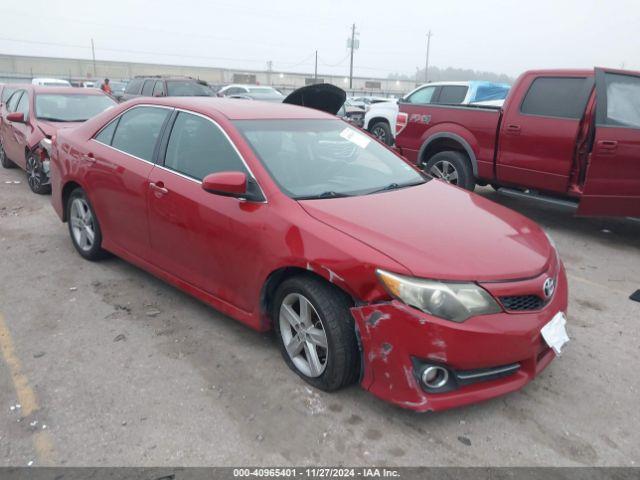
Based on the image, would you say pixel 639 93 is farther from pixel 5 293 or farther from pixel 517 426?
pixel 5 293

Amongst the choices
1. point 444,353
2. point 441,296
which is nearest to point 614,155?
point 441,296

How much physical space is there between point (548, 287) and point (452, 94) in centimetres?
902

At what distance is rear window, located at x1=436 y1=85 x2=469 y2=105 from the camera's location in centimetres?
1084

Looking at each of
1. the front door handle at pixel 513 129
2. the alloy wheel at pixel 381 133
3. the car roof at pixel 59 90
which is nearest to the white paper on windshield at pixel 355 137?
the front door handle at pixel 513 129

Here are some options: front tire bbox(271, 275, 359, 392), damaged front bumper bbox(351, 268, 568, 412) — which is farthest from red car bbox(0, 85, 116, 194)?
damaged front bumper bbox(351, 268, 568, 412)

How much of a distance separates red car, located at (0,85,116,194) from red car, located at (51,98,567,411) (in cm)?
344

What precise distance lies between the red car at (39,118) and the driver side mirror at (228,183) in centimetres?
484

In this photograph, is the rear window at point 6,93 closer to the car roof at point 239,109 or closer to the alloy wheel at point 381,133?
the car roof at point 239,109

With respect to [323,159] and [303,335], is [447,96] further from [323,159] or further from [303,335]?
[303,335]

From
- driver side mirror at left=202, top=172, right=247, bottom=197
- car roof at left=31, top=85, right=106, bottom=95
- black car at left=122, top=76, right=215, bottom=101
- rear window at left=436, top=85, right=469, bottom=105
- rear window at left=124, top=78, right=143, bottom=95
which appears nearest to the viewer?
driver side mirror at left=202, top=172, right=247, bottom=197

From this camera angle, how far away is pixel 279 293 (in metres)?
3.07

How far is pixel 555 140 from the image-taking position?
5941 millimetres

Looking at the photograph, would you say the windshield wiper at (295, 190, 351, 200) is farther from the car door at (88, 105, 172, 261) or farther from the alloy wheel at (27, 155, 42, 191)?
the alloy wheel at (27, 155, 42, 191)

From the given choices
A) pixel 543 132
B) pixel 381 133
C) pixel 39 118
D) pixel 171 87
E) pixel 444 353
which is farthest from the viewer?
pixel 171 87
